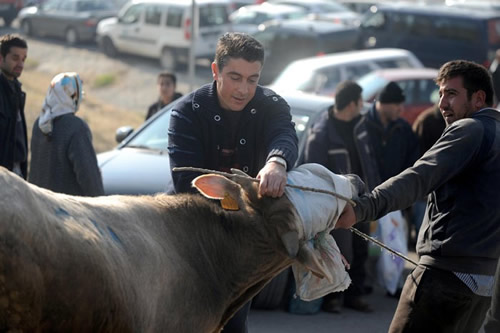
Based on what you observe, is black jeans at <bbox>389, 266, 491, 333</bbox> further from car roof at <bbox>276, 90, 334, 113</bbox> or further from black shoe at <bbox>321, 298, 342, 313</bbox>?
car roof at <bbox>276, 90, 334, 113</bbox>

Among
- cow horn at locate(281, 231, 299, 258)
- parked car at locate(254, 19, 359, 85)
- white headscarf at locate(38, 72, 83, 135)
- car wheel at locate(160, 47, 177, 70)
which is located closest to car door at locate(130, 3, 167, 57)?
car wheel at locate(160, 47, 177, 70)

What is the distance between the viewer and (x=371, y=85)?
46.1 feet

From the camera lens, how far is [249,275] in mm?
3883

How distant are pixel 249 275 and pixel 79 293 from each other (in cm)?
115

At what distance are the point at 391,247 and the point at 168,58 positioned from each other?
64.1 ft

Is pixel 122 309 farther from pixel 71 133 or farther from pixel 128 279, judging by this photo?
pixel 71 133

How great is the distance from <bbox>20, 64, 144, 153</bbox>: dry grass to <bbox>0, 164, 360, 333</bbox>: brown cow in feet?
37.7

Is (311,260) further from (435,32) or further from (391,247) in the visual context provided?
(435,32)

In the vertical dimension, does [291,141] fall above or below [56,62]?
above

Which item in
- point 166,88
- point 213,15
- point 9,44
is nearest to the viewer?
point 9,44

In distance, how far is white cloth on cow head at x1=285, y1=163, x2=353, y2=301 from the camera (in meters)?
3.62

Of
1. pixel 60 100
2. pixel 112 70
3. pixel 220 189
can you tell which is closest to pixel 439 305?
pixel 220 189

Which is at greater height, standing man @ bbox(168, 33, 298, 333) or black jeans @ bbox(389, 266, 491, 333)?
standing man @ bbox(168, 33, 298, 333)

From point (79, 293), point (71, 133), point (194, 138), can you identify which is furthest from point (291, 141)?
point (71, 133)
